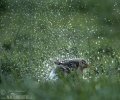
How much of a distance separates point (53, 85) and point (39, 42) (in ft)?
54.3

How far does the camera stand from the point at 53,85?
226 cm

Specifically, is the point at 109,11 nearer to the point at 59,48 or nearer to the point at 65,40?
the point at 59,48

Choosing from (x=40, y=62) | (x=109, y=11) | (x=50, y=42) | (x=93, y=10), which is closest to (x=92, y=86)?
(x=109, y=11)

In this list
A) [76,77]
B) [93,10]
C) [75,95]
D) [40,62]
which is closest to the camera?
[75,95]

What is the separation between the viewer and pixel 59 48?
1734 cm

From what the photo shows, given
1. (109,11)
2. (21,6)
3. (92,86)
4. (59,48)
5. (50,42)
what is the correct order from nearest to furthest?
1. (92,86)
2. (109,11)
3. (59,48)
4. (50,42)
5. (21,6)

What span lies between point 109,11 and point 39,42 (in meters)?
15.8

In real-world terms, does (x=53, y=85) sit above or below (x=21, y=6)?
below

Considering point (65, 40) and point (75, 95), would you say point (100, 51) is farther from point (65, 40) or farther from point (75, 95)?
point (75, 95)

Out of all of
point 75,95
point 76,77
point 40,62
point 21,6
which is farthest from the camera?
point 21,6

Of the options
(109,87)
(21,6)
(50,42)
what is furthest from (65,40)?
(109,87)

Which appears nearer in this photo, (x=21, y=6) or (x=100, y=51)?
(x=100, y=51)

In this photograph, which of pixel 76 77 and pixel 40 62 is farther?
pixel 40 62

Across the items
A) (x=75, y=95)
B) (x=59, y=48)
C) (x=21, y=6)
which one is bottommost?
(x=75, y=95)
